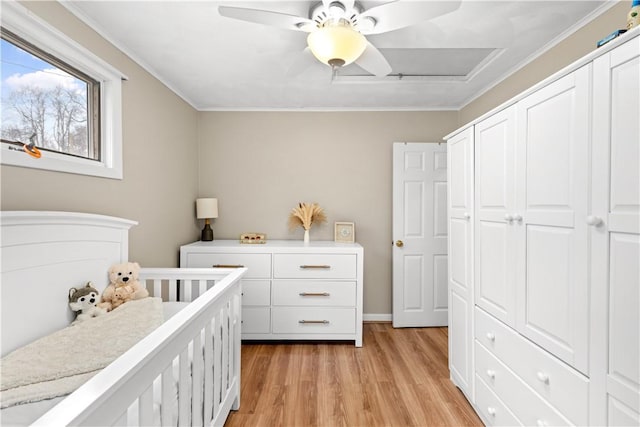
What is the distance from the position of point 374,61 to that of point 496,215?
1116 millimetres

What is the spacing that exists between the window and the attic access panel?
1738mm

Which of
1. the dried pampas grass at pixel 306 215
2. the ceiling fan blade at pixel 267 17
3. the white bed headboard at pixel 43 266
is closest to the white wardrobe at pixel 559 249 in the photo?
the ceiling fan blade at pixel 267 17

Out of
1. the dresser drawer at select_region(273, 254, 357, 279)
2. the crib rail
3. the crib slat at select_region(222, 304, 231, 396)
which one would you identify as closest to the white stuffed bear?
the crib rail

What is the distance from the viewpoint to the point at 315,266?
2938 mm

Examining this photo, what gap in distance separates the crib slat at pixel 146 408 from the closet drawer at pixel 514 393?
149cm

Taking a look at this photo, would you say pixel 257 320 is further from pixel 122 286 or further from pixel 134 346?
pixel 134 346

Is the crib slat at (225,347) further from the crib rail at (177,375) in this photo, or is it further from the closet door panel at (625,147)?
the closet door panel at (625,147)

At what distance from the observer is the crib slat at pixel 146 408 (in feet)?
2.92

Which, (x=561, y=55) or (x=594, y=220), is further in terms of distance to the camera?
(x=561, y=55)

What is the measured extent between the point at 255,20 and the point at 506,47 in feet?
5.74

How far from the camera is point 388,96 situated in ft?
10.3

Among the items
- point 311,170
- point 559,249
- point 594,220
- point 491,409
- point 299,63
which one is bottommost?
point 491,409

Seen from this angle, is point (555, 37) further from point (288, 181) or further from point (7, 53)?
point (7, 53)

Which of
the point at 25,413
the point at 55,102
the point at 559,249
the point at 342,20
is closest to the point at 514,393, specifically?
the point at 559,249
